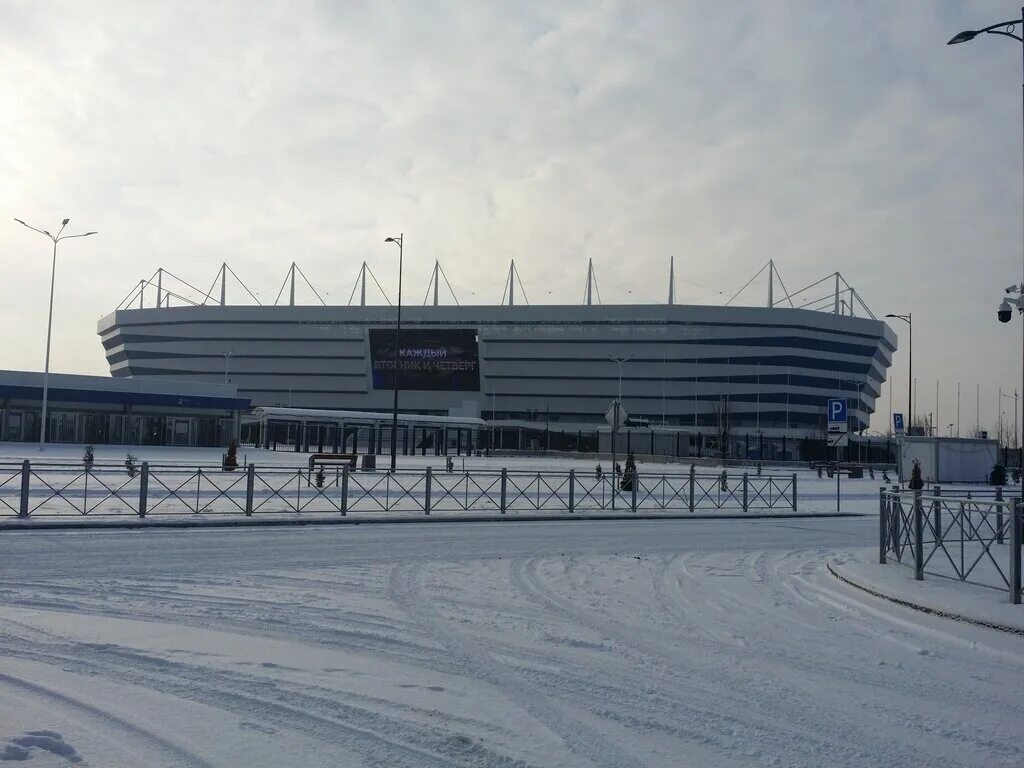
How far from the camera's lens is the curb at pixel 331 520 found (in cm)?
1634

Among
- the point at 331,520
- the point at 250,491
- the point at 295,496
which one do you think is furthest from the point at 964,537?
the point at 295,496

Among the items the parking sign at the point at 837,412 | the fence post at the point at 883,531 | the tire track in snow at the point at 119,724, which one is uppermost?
the parking sign at the point at 837,412

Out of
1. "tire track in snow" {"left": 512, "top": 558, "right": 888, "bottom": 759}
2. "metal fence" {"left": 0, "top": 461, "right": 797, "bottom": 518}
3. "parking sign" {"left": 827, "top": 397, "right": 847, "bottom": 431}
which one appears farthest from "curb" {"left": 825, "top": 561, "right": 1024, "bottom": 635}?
"parking sign" {"left": 827, "top": 397, "right": 847, "bottom": 431}

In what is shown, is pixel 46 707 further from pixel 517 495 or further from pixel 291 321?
pixel 291 321

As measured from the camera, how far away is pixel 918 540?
436 inches

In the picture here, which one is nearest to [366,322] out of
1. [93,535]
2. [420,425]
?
[420,425]

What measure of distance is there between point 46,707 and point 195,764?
1.50 metres

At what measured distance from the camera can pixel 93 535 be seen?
595 inches

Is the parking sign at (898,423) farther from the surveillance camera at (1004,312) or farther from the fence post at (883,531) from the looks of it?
the fence post at (883,531)

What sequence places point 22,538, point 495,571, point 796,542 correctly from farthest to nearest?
point 796,542 < point 22,538 < point 495,571

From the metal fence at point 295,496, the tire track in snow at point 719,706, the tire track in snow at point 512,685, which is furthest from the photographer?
the metal fence at point 295,496

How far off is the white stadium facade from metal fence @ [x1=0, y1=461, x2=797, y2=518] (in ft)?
248

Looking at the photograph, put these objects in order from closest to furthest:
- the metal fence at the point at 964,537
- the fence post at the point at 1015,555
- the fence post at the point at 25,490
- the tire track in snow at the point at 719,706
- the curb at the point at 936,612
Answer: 1. the tire track in snow at the point at 719,706
2. the curb at the point at 936,612
3. the fence post at the point at 1015,555
4. the metal fence at the point at 964,537
5. the fence post at the point at 25,490

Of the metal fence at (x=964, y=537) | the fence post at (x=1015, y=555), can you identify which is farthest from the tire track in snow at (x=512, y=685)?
the metal fence at (x=964, y=537)
